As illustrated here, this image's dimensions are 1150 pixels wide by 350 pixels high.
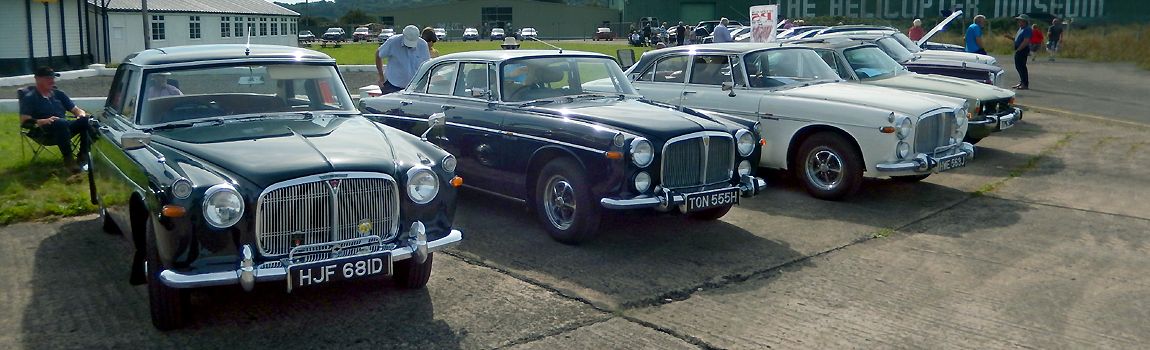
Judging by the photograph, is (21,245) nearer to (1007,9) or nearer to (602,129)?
(602,129)

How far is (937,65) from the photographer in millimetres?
15555

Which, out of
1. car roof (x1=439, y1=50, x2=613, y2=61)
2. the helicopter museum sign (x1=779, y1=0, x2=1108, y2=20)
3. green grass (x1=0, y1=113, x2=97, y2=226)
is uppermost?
the helicopter museum sign (x1=779, y1=0, x2=1108, y2=20)

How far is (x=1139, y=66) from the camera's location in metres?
29.0

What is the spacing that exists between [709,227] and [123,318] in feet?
14.8

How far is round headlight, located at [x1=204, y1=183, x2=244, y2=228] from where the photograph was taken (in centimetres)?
497

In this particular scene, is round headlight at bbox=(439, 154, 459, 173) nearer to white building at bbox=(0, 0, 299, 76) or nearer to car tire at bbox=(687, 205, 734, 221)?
car tire at bbox=(687, 205, 734, 221)

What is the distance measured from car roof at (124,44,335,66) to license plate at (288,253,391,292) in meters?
2.27

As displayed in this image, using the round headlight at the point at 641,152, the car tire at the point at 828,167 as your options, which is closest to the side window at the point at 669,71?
the car tire at the point at 828,167

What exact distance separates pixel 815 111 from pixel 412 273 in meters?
4.80

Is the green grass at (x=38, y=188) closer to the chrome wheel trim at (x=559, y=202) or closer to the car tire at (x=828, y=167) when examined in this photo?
the chrome wheel trim at (x=559, y=202)

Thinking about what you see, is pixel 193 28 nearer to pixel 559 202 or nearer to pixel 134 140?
pixel 559 202

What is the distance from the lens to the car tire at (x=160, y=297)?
5.14 metres

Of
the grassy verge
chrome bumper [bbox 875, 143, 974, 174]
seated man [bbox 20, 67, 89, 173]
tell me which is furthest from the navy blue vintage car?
the grassy verge

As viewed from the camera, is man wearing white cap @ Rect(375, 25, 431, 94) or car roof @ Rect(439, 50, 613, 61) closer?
car roof @ Rect(439, 50, 613, 61)
